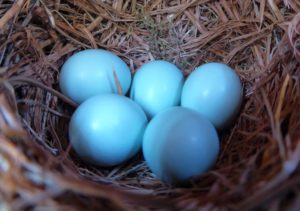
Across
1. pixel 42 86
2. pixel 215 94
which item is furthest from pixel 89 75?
pixel 215 94

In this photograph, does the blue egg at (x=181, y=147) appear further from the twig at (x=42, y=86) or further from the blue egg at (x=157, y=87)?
the twig at (x=42, y=86)

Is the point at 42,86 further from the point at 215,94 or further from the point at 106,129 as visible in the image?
the point at 215,94

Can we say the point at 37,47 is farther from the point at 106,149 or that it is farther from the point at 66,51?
the point at 106,149

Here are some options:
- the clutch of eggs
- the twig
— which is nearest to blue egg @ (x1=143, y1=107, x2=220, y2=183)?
the clutch of eggs

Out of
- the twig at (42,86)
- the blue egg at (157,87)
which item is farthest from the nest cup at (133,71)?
the blue egg at (157,87)

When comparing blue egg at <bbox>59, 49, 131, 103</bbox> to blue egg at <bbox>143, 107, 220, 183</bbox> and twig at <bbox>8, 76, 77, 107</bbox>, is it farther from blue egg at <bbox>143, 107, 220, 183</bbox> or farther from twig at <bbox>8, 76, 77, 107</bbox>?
blue egg at <bbox>143, 107, 220, 183</bbox>

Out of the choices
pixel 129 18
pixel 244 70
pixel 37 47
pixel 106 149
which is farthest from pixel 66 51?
pixel 244 70
